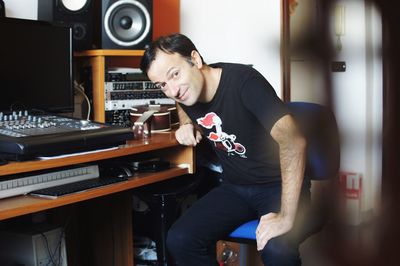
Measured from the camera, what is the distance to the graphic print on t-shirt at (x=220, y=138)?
167 cm

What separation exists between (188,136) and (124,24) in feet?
1.94

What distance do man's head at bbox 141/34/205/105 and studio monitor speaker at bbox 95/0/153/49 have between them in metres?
0.48

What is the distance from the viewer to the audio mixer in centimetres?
138

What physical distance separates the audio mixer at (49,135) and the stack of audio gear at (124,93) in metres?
0.31

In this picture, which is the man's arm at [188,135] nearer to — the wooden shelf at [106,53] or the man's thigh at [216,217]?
the man's thigh at [216,217]

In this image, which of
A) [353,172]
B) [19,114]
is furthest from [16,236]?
[353,172]

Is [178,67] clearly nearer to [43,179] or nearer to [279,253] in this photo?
[43,179]

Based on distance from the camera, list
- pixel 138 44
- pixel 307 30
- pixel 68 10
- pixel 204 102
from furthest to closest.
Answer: pixel 138 44 < pixel 68 10 < pixel 204 102 < pixel 307 30

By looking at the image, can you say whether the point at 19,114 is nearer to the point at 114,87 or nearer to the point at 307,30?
the point at 114,87

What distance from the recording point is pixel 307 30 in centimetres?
21

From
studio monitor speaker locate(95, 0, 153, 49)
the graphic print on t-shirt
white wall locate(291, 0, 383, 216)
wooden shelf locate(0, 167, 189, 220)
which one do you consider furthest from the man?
white wall locate(291, 0, 383, 216)

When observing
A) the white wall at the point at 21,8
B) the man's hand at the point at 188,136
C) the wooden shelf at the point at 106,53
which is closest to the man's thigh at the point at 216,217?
the man's hand at the point at 188,136

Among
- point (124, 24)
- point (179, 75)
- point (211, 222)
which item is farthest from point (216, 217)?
point (124, 24)

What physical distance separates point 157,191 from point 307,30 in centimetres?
178
